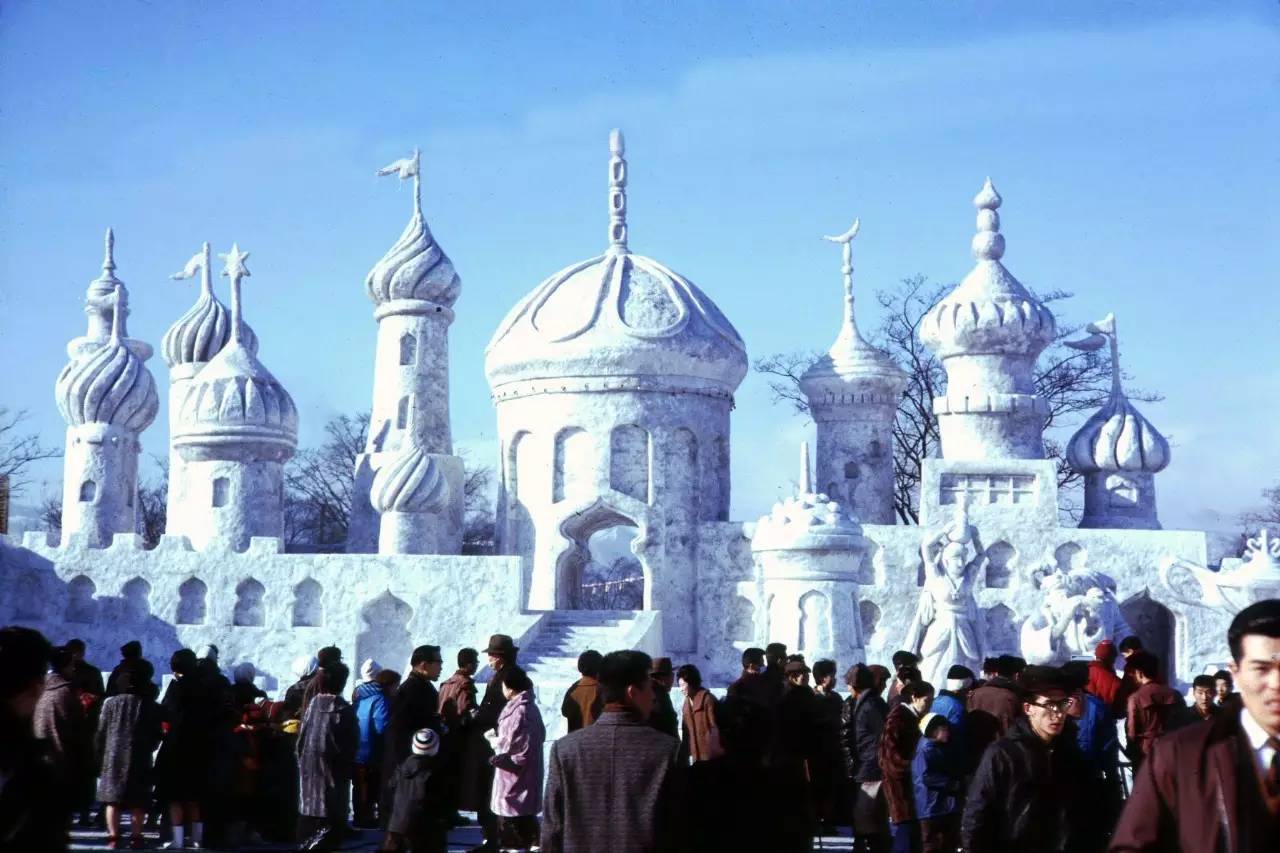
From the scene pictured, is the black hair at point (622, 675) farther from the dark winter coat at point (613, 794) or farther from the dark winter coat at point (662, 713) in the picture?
the dark winter coat at point (662, 713)

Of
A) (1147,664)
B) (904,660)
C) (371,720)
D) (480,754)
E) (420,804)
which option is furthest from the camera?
(371,720)

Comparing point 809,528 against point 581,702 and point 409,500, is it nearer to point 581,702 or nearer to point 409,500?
point 409,500

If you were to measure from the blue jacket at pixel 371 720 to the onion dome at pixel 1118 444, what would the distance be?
19885 mm

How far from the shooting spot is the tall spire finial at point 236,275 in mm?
31094

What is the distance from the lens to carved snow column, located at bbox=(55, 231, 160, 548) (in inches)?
1184

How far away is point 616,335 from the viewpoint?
28328mm

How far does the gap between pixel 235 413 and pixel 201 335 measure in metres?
3.86

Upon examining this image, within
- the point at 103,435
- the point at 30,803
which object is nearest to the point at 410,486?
the point at 103,435

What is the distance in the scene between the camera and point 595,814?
621 centimetres

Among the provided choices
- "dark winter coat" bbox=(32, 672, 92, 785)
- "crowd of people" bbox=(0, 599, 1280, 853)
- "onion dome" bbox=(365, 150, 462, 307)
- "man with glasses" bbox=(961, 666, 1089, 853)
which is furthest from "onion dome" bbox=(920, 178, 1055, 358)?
"man with glasses" bbox=(961, 666, 1089, 853)

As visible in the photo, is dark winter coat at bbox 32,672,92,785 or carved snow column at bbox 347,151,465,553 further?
carved snow column at bbox 347,151,465,553

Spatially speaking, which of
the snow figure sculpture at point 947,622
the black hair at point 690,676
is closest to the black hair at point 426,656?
the black hair at point 690,676

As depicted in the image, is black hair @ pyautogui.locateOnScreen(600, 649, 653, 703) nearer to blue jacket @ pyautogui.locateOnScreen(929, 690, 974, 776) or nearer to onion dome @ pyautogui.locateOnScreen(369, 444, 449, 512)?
blue jacket @ pyautogui.locateOnScreen(929, 690, 974, 776)

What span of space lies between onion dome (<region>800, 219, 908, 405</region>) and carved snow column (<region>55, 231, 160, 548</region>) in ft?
37.2
